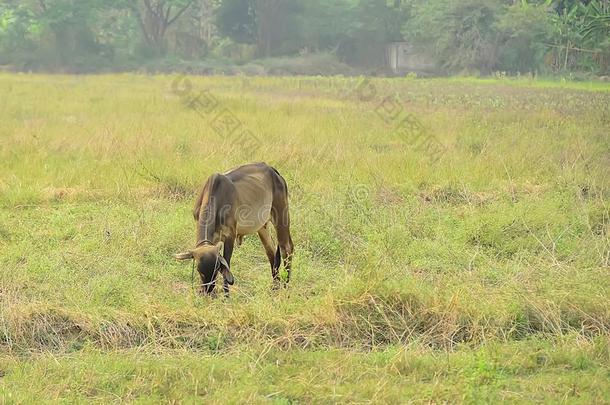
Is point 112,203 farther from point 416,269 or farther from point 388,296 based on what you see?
point 388,296

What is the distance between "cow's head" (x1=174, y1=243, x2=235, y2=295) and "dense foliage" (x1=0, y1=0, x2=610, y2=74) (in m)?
32.4

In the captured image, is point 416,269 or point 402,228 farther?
point 402,228

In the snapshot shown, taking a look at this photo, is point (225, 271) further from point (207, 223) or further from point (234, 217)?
point (234, 217)

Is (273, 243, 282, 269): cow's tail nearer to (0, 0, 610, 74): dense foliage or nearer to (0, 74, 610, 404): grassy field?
(0, 74, 610, 404): grassy field

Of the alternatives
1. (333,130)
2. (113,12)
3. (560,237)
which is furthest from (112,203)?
(113,12)

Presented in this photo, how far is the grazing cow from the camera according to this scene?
582cm

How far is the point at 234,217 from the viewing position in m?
6.54

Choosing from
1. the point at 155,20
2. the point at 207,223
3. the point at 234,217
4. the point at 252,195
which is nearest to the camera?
the point at 207,223

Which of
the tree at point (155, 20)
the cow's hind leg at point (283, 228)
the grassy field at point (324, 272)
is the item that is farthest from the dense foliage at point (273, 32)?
the cow's hind leg at point (283, 228)

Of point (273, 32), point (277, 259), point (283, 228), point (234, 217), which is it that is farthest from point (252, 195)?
point (273, 32)

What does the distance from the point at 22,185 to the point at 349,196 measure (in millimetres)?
4210

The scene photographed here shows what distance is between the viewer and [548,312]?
5.62 metres

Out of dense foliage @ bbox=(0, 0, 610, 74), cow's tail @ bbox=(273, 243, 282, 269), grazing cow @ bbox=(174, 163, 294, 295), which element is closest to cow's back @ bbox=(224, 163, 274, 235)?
grazing cow @ bbox=(174, 163, 294, 295)

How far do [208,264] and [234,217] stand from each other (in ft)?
2.76
